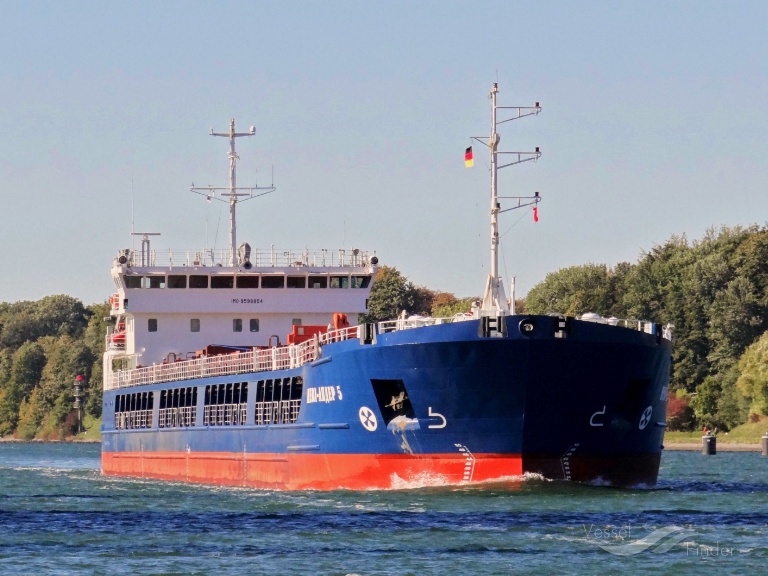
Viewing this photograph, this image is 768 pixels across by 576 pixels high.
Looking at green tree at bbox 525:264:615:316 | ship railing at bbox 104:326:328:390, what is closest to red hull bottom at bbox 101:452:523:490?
ship railing at bbox 104:326:328:390

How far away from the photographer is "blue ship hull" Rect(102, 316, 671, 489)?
36438 millimetres

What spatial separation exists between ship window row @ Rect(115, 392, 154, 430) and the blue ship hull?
16.4 meters

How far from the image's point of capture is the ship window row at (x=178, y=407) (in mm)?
52750

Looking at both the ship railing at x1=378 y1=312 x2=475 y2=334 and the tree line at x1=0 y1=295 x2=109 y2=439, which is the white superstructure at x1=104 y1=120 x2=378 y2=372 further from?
the tree line at x1=0 y1=295 x2=109 y2=439

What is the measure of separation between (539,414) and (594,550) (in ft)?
29.1

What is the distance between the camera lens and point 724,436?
291ft

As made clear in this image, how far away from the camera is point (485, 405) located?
1446 inches

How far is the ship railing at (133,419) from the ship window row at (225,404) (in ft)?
24.3

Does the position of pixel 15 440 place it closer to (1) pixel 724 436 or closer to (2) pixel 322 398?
(1) pixel 724 436

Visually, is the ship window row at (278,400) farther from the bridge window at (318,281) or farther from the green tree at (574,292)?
the green tree at (574,292)

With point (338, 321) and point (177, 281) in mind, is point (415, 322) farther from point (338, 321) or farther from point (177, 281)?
point (177, 281)

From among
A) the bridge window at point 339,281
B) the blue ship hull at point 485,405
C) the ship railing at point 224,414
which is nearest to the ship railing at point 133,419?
the ship railing at point 224,414

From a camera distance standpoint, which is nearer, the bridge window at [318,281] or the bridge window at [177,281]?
the bridge window at [318,281]

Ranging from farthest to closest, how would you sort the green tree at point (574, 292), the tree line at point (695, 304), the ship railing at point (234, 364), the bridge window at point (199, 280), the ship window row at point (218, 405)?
the green tree at point (574, 292) → the tree line at point (695, 304) → the bridge window at point (199, 280) → the ship window row at point (218, 405) → the ship railing at point (234, 364)
